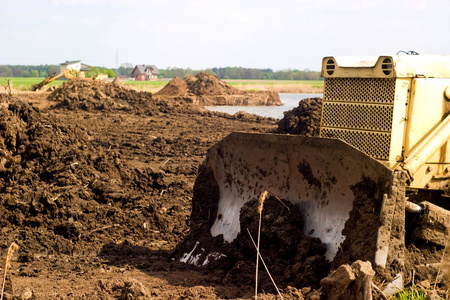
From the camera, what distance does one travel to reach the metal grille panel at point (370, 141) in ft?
18.9

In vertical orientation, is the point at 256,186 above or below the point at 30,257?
above

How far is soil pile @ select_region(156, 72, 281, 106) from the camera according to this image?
42562 mm

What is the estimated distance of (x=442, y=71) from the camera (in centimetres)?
605

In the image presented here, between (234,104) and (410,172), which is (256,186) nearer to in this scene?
(410,172)

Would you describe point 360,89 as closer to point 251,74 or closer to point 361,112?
point 361,112

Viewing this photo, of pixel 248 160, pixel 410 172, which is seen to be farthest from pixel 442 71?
pixel 248 160

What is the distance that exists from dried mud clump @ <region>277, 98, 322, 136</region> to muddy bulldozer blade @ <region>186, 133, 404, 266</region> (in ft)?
30.4

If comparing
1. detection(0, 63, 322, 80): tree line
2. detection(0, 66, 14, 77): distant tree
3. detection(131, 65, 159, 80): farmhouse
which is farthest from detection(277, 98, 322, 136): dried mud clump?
detection(0, 66, 14, 77): distant tree

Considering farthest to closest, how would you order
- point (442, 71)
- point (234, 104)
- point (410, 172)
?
point (234, 104) < point (442, 71) < point (410, 172)

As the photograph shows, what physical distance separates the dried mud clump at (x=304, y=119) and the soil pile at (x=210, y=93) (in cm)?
2302

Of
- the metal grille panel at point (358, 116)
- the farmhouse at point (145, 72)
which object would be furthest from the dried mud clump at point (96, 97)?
the farmhouse at point (145, 72)

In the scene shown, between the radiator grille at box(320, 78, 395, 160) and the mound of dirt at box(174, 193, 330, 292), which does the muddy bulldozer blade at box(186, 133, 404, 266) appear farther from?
the radiator grille at box(320, 78, 395, 160)

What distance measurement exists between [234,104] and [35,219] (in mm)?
37237

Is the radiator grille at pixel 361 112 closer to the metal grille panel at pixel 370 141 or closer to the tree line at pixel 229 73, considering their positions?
the metal grille panel at pixel 370 141
